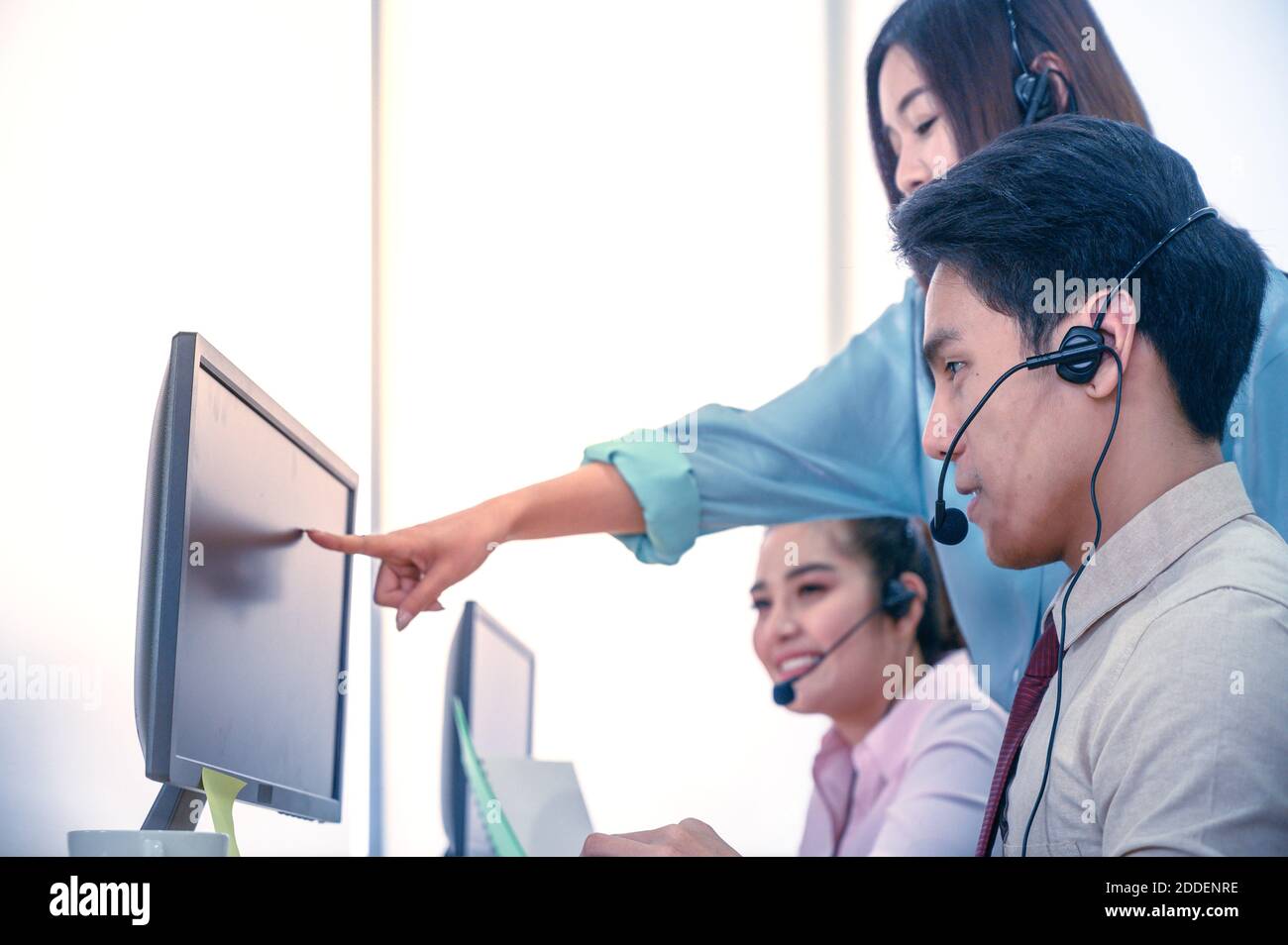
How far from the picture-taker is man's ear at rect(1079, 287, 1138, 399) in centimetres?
92

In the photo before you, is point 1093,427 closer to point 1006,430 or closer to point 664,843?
point 1006,430

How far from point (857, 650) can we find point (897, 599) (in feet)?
0.36

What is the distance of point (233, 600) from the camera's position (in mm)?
911

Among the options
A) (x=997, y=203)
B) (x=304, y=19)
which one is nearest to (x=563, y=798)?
(x=997, y=203)

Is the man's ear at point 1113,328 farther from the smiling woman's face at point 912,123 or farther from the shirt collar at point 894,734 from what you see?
the shirt collar at point 894,734

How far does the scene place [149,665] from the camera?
0.81 m

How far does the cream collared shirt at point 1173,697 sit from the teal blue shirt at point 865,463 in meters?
0.33

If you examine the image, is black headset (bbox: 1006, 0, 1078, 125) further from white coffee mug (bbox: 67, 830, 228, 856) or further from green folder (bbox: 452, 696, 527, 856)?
white coffee mug (bbox: 67, 830, 228, 856)

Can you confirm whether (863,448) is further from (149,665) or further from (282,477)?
(149,665)

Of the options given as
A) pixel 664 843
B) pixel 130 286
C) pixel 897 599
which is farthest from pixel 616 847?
pixel 130 286

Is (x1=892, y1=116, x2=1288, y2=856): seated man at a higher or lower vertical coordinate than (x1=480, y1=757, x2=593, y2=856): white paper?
higher

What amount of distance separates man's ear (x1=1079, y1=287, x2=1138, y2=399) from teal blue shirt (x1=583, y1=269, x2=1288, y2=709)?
1.06 feet

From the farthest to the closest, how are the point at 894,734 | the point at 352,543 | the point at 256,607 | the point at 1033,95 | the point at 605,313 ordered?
the point at 605,313
the point at 894,734
the point at 1033,95
the point at 352,543
the point at 256,607

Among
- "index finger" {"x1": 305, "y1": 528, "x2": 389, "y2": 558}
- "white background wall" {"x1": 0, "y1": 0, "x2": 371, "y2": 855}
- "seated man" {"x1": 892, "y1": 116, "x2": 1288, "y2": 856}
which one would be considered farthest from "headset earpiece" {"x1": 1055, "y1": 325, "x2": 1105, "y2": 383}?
"white background wall" {"x1": 0, "y1": 0, "x2": 371, "y2": 855}
